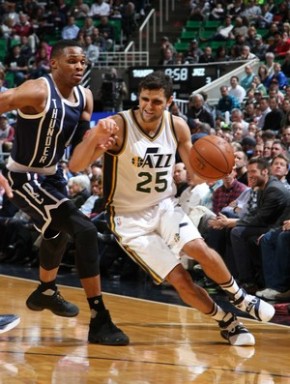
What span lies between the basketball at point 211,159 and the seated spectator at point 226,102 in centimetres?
915

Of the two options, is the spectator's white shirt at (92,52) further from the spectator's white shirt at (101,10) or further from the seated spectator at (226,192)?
the seated spectator at (226,192)

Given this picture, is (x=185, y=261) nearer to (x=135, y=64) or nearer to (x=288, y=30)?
(x=288, y=30)

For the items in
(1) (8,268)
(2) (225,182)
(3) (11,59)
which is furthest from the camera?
(3) (11,59)

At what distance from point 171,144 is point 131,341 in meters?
1.31

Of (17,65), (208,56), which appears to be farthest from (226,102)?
(17,65)

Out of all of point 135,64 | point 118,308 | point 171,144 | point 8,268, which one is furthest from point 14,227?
point 135,64

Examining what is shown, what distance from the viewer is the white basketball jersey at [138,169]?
5.79 m

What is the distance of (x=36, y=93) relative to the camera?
223 inches

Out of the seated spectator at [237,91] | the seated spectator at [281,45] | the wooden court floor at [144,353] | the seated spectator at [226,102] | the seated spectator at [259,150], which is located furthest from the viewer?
the seated spectator at [281,45]

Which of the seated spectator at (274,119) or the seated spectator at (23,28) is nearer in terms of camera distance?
the seated spectator at (274,119)

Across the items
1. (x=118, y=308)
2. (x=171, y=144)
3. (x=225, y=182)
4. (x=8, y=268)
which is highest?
(x=171, y=144)

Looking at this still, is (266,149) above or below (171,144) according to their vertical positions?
below

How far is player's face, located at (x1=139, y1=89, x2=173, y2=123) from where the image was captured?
18.7ft

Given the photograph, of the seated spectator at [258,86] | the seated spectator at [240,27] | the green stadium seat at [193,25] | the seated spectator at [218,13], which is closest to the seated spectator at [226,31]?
the seated spectator at [240,27]
